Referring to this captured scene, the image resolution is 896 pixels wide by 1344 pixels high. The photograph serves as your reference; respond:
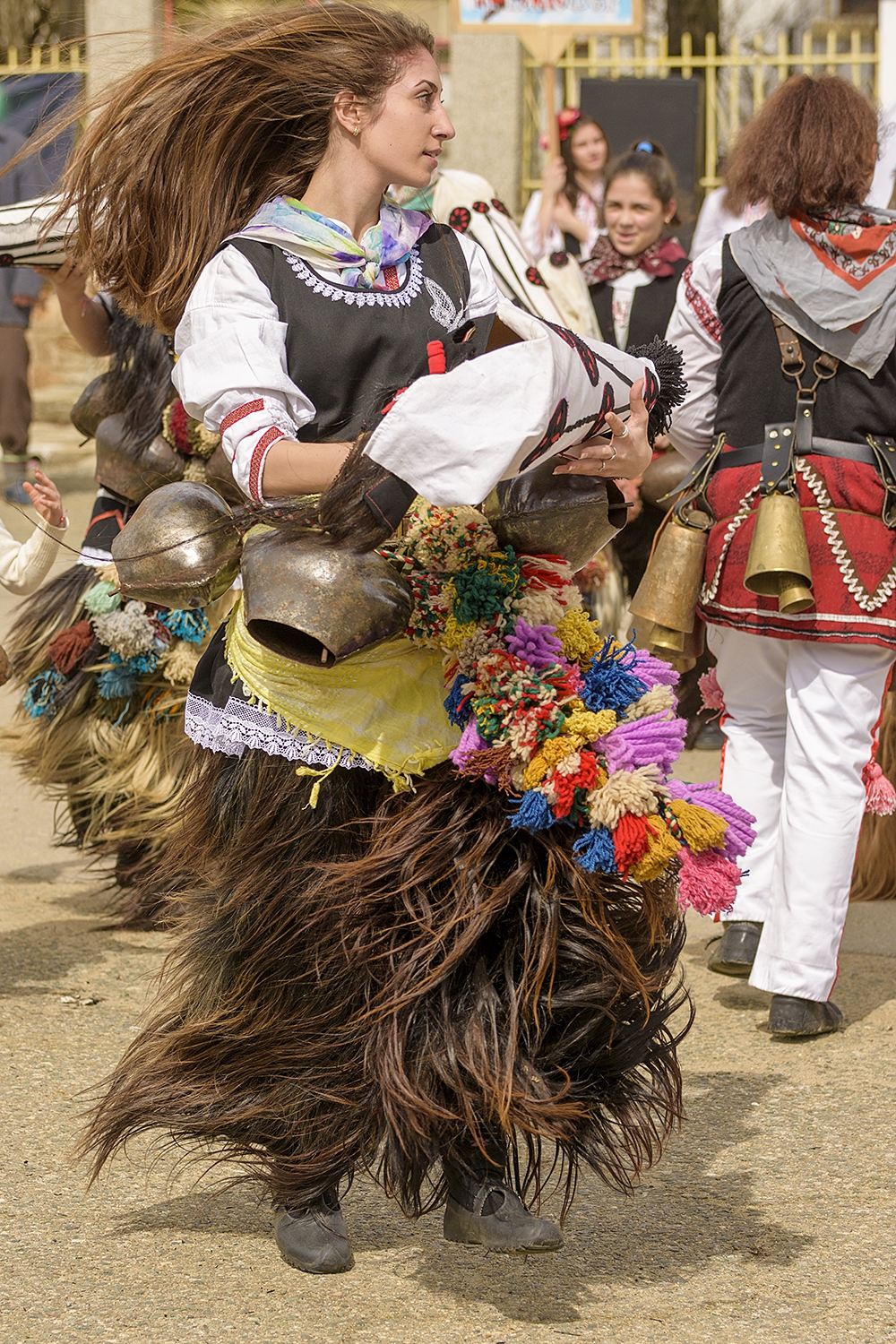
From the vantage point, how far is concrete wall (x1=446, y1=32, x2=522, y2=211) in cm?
1141

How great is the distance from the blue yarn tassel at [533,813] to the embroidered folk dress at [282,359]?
0.28 metres

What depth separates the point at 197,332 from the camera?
8.34ft

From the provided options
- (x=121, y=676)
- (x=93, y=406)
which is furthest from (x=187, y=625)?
(x=93, y=406)

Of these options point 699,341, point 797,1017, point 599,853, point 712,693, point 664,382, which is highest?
point 664,382

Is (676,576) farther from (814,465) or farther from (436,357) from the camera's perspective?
(436,357)

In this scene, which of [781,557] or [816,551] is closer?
[781,557]

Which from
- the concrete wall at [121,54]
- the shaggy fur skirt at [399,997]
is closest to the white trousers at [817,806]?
the shaggy fur skirt at [399,997]

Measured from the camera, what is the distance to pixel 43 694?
15.1 feet

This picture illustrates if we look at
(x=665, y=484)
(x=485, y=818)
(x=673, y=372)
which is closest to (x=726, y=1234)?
(x=485, y=818)

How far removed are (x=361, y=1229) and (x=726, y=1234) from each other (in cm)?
59

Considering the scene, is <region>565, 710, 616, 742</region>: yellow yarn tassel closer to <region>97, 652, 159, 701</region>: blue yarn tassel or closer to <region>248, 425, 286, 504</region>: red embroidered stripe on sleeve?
<region>248, 425, 286, 504</region>: red embroidered stripe on sleeve

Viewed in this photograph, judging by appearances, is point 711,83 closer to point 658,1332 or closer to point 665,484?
point 665,484

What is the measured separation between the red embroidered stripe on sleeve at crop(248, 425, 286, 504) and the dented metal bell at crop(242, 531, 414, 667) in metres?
0.08

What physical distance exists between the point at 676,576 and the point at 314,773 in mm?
1546
